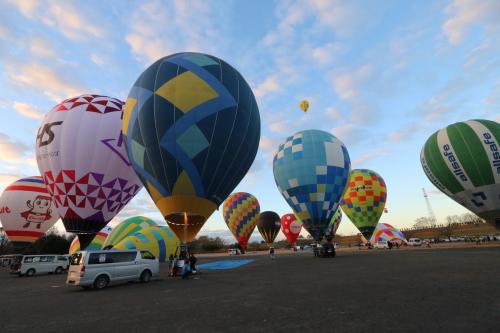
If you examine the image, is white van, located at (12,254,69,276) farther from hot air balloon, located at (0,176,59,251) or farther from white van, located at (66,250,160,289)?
white van, located at (66,250,160,289)

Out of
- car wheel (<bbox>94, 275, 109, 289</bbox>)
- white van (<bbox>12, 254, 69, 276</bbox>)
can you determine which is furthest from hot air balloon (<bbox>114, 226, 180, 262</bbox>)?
car wheel (<bbox>94, 275, 109, 289</bbox>)

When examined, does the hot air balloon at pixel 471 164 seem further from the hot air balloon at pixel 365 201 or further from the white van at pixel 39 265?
the white van at pixel 39 265

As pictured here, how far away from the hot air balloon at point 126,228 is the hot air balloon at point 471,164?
30.3 metres

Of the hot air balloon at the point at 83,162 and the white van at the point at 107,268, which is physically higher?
the hot air balloon at the point at 83,162

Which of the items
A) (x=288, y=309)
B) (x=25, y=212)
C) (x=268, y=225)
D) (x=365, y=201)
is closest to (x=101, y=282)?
(x=288, y=309)

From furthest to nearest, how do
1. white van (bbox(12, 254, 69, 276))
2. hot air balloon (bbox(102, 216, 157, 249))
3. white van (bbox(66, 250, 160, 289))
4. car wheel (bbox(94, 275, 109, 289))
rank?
hot air balloon (bbox(102, 216, 157, 249)) < white van (bbox(12, 254, 69, 276)) < car wheel (bbox(94, 275, 109, 289)) < white van (bbox(66, 250, 160, 289))

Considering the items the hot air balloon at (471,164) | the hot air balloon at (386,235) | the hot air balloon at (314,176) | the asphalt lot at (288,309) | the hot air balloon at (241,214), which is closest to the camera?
the asphalt lot at (288,309)

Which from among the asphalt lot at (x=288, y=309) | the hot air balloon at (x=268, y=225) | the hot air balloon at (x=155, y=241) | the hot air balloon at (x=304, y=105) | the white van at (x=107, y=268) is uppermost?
the hot air balloon at (x=304, y=105)

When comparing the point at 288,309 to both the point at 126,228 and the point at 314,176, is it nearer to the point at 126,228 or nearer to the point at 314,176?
the point at 314,176

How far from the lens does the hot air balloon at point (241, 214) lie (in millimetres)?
48000

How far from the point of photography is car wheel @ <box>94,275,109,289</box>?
42.2 feet

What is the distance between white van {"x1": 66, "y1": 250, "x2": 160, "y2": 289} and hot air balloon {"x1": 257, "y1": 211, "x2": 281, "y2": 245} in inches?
1513

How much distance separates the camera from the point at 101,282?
13.0 meters

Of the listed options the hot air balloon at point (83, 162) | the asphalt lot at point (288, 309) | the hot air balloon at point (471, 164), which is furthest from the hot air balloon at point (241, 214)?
the asphalt lot at point (288, 309)
